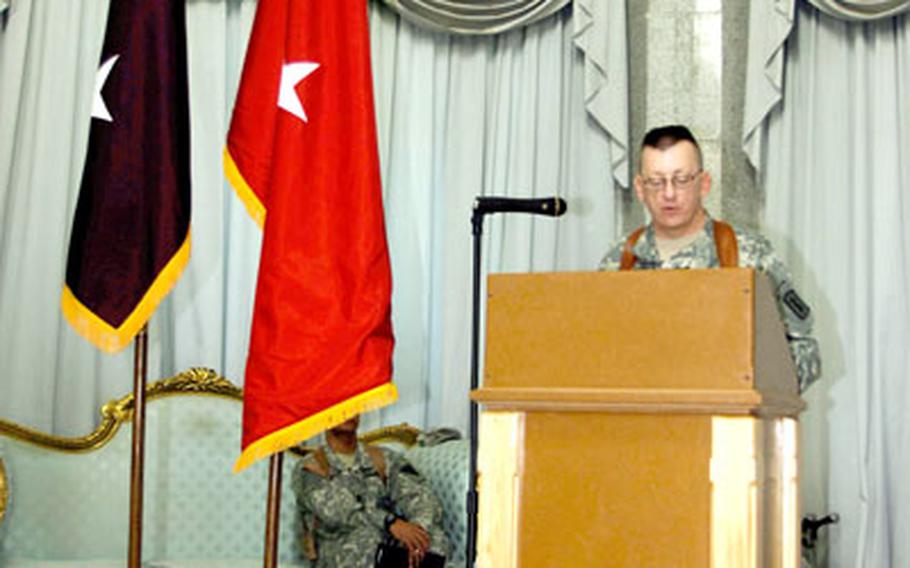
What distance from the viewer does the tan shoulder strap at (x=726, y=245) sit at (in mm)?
3812

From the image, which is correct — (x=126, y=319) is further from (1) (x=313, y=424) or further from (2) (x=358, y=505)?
(2) (x=358, y=505)

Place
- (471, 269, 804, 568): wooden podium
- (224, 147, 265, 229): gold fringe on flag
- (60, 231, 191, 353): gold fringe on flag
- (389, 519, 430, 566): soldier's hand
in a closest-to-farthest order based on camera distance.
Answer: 1. (471, 269, 804, 568): wooden podium
2. (60, 231, 191, 353): gold fringe on flag
3. (224, 147, 265, 229): gold fringe on flag
4. (389, 519, 430, 566): soldier's hand

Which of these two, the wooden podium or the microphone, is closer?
the wooden podium

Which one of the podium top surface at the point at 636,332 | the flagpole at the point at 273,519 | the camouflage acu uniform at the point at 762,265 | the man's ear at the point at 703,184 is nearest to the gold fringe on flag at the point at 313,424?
the flagpole at the point at 273,519

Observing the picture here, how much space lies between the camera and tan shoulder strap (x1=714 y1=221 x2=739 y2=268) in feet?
12.5

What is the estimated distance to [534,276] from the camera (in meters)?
3.16

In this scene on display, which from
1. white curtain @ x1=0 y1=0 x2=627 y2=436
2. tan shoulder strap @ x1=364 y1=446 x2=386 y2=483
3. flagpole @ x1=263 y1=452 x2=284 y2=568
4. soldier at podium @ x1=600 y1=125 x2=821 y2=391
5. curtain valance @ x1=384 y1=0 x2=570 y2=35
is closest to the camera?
soldier at podium @ x1=600 y1=125 x2=821 y2=391

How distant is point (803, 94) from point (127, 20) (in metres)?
2.95

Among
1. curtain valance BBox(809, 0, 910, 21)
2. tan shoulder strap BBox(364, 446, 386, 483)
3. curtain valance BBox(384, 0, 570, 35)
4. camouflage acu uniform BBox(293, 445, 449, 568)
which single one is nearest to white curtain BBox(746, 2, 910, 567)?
curtain valance BBox(809, 0, 910, 21)

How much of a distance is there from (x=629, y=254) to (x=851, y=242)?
2.19 meters

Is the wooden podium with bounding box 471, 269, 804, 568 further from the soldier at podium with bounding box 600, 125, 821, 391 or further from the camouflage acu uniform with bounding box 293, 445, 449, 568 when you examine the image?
the camouflage acu uniform with bounding box 293, 445, 449, 568

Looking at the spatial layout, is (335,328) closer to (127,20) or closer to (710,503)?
(127,20)

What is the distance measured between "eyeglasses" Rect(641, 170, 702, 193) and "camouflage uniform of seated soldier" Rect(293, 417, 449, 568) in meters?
2.01

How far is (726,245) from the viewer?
384 cm
